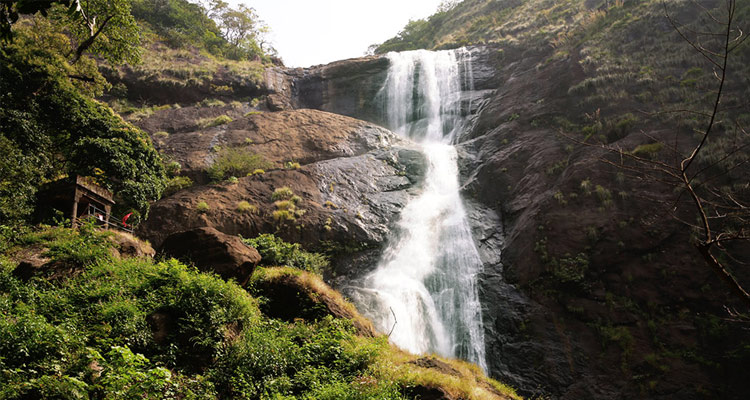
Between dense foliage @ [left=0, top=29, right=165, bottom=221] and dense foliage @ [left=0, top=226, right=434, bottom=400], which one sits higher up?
dense foliage @ [left=0, top=29, right=165, bottom=221]

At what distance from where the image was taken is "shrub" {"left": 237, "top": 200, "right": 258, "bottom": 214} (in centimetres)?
1889

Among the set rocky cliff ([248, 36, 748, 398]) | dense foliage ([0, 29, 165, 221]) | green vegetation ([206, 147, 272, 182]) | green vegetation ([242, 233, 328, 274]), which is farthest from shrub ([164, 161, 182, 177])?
rocky cliff ([248, 36, 748, 398])

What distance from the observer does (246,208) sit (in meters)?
19.0

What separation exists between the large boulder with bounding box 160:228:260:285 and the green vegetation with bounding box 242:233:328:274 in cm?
307

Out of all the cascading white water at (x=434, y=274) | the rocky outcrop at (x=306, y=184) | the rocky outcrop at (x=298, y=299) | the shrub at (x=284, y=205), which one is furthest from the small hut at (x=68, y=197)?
the cascading white water at (x=434, y=274)

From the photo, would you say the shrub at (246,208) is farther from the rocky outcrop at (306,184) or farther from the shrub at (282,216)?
the shrub at (282,216)

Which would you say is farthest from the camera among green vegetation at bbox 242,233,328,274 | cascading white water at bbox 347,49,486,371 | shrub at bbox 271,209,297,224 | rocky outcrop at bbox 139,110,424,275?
shrub at bbox 271,209,297,224

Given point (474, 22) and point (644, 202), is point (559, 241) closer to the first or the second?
point (644, 202)

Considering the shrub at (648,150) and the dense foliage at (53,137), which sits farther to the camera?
the shrub at (648,150)

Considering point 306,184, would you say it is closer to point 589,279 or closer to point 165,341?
point 589,279

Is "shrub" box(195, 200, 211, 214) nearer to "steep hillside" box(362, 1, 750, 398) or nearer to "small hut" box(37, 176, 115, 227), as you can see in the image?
"small hut" box(37, 176, 115, 227)

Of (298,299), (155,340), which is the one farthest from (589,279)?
(155,340)

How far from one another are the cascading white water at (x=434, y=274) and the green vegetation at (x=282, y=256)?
2.01m

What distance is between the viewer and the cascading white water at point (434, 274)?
1467 centimetres
